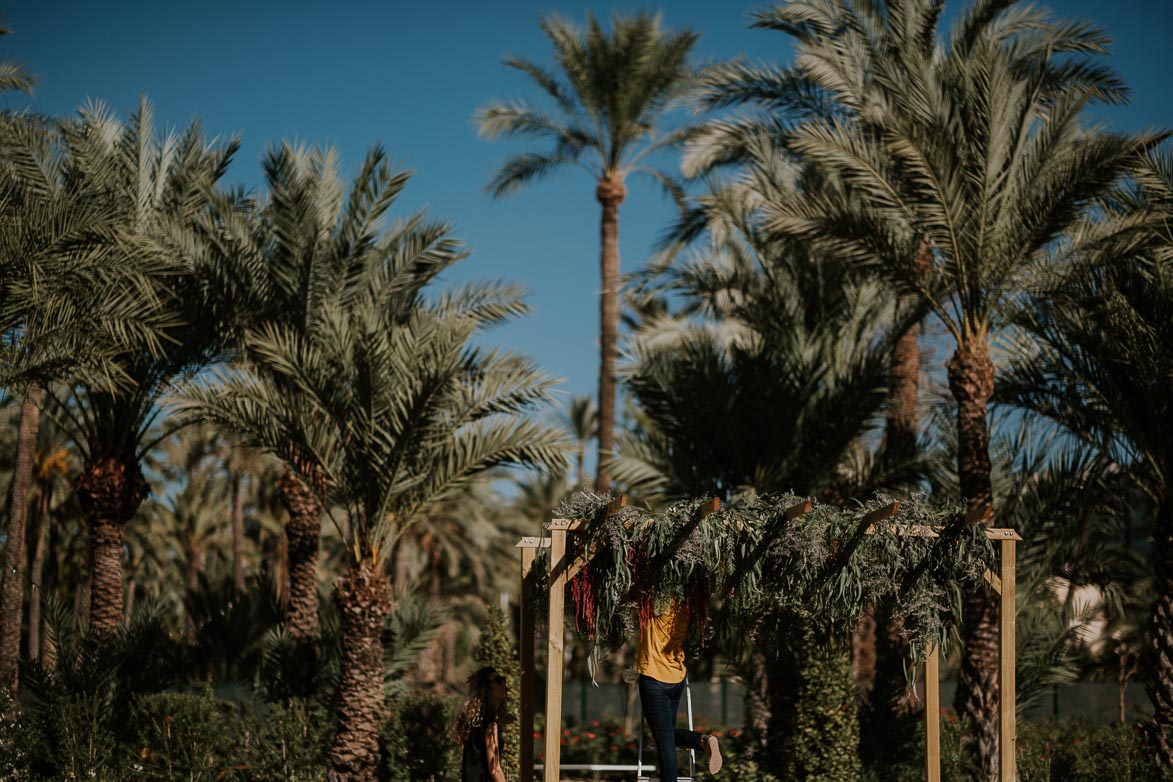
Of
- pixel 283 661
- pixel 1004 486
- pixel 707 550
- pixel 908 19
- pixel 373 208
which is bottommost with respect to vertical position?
pixel 283 661

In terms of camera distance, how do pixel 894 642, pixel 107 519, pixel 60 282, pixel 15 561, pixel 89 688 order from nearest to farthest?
pixel 60 282
pixel 89 688
pixel 894 642
pixel 107 519
pixel 15 561

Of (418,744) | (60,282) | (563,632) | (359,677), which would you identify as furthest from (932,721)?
(60,282)

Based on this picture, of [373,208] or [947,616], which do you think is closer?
[947,616]

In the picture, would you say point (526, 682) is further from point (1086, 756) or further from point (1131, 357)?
point (1086, 756)

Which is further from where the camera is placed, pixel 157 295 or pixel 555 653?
pixel 157 295

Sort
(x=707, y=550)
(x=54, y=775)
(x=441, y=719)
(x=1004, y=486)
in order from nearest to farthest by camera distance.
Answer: (x=707, y=550) < (x=54, y=775) < (x=441, y=719) < (x=1004, y=486)

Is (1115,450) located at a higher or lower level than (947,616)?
higher

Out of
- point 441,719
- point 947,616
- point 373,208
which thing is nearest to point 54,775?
point 441,719

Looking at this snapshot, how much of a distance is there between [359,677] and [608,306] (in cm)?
940

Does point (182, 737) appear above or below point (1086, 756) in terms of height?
above

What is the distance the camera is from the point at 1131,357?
37.2ft

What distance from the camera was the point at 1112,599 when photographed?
53.5 feet

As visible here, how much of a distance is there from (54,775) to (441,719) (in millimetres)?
4091

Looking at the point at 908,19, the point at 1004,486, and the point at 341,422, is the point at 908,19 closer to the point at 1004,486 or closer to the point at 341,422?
the point at 1004,486
